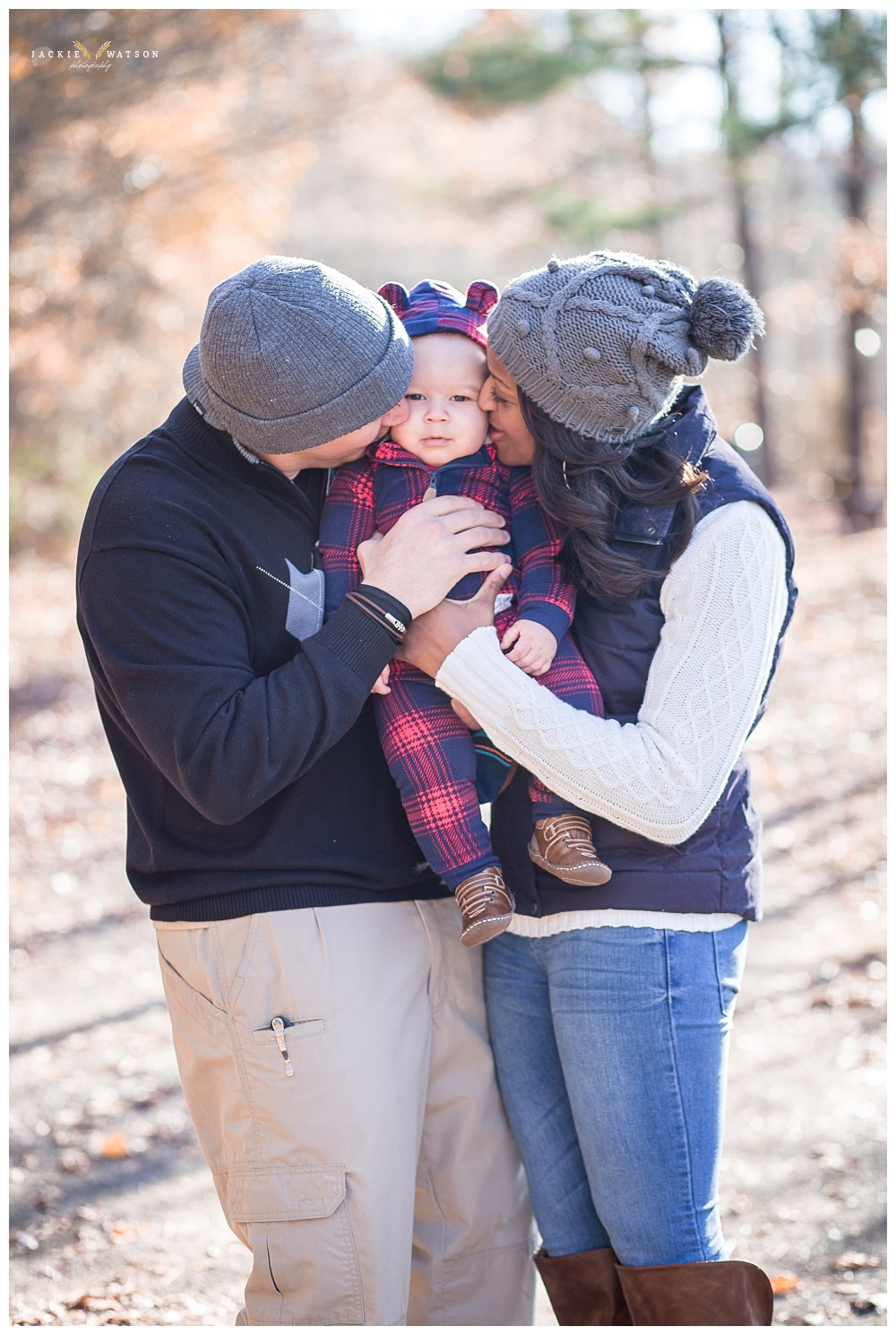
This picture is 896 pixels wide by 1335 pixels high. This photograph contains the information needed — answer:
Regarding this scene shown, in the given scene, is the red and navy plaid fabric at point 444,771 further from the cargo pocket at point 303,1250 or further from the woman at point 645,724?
the cargo pocket at point 303,1250

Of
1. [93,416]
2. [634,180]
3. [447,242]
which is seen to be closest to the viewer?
[93,416]

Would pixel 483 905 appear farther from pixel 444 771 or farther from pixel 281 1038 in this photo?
pixel 281 1038

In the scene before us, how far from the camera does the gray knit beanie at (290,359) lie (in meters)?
2.16

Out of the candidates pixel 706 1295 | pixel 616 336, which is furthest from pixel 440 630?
pixel 706 1295

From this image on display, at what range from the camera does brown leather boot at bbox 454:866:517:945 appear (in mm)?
2289

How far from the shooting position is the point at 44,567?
52.1 feet

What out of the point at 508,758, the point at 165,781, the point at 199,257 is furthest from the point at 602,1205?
the point at 199,257

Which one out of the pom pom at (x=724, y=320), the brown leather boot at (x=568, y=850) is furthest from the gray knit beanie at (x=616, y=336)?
the brown leather boot at (x=568, y=850)

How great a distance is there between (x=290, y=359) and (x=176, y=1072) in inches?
143

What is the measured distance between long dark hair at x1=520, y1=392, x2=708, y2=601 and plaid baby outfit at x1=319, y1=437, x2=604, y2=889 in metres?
0.15

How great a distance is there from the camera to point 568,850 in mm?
2270

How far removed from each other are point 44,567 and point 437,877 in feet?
47.5

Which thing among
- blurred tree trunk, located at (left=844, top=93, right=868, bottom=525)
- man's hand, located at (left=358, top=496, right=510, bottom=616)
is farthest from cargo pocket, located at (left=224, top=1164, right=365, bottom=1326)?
blurred tree trunk, located at (left=844, top=93, right=868, bottom=525)

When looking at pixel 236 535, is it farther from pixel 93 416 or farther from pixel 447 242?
pixel 447 242
